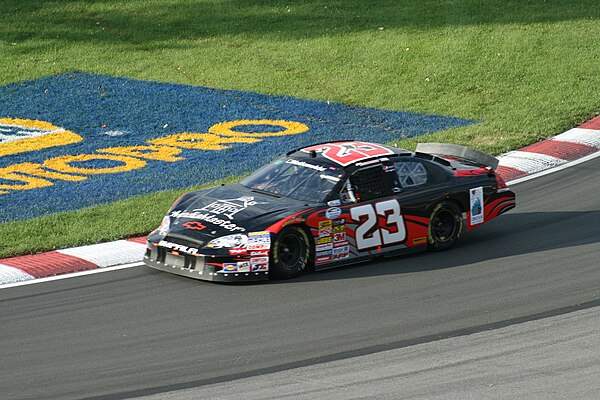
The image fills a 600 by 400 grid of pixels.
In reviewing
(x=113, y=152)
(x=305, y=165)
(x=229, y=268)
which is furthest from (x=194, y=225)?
(x=113, y=152)

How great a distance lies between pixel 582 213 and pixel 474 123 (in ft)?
15.5

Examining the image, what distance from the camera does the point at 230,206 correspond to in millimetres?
11594

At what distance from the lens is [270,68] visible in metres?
21.5

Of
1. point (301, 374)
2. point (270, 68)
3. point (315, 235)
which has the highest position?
point (270, 68)

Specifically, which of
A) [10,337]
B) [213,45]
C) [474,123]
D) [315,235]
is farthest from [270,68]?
[10,337]

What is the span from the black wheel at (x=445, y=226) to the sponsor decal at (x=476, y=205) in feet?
0.63

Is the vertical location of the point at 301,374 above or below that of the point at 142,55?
below

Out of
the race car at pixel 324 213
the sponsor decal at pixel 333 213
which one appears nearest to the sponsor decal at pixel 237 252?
the race car at pixel 324 213

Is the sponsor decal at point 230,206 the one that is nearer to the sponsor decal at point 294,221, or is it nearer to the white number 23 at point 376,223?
the sponsor decal at point 294,221

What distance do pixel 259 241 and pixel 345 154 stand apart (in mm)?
1826

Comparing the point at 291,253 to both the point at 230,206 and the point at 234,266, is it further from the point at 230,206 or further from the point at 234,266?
the point at 230,206

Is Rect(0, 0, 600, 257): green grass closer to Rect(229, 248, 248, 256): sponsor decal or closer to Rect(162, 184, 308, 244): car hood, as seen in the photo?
Rect(162, 184, 308, 244): car hood

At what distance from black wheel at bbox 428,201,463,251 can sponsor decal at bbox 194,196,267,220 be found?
219cm

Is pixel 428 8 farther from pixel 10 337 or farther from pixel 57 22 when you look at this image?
pixel 10 337
